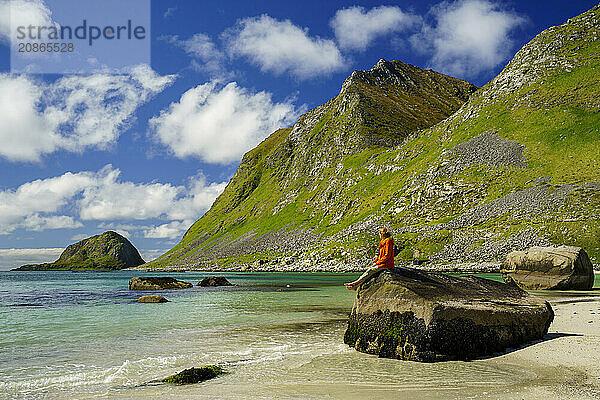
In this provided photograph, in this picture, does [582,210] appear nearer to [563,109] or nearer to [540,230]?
[540,230]

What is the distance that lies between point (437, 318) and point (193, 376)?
8.12m

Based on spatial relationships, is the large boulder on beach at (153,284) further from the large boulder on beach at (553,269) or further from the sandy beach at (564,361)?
the sandy beach at (564,361)

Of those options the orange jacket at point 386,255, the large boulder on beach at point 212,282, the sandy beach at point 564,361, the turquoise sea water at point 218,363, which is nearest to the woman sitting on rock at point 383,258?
the orange jacket at point 386,255

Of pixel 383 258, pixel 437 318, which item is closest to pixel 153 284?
pixel 383 258

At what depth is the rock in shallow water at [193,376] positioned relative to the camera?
11562 millimetres

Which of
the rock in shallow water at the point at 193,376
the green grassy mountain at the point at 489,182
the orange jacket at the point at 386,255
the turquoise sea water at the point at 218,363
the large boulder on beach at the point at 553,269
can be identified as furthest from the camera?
the green grassy mountain at the point at 489,182

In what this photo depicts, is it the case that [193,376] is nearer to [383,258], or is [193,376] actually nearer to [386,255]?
[383,258]

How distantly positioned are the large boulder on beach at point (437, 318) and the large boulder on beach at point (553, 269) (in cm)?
3073

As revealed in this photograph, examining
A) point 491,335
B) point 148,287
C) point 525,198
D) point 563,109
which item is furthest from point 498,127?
point 491,335

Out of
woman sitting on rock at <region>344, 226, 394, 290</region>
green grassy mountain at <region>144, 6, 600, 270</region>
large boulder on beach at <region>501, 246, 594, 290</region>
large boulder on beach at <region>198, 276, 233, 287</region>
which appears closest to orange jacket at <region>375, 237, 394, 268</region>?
woman sitting on rock at <region>344, 226, 394, 290</region>

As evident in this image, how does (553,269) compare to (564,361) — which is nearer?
(564,361)

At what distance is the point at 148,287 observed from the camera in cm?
5866

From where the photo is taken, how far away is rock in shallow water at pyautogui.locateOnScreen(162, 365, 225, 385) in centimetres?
1156

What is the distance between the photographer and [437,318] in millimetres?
13172
